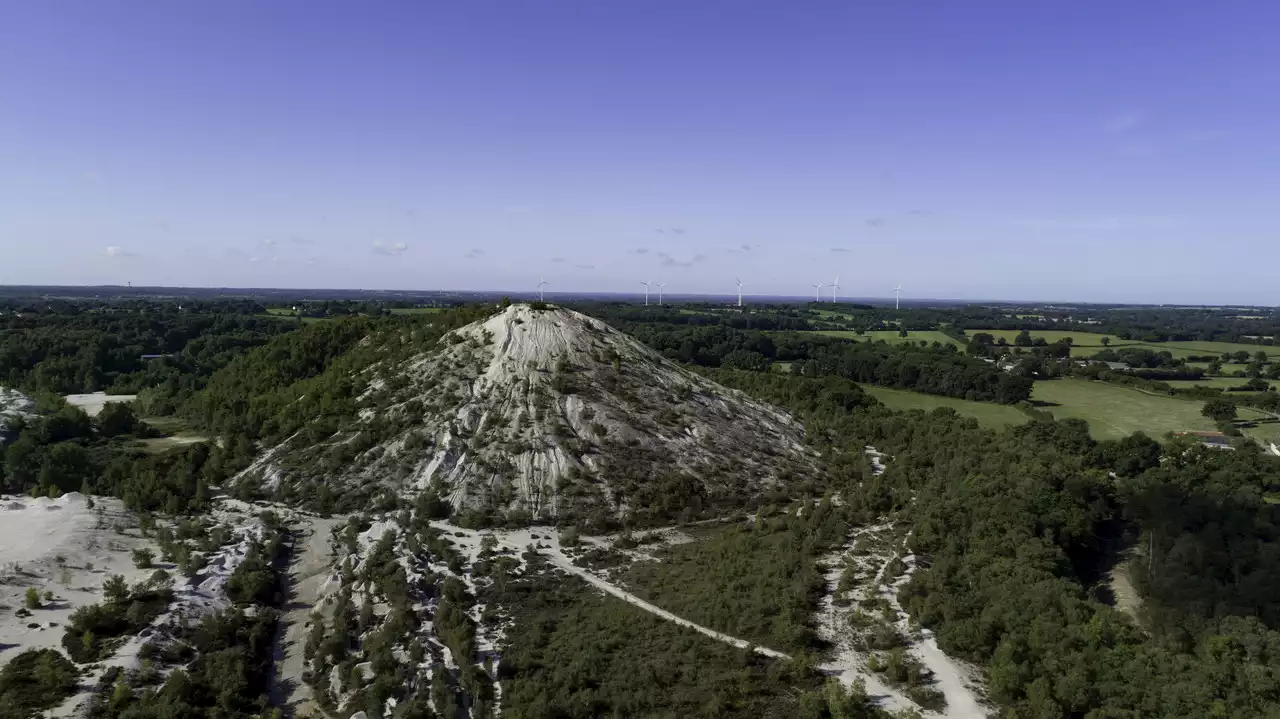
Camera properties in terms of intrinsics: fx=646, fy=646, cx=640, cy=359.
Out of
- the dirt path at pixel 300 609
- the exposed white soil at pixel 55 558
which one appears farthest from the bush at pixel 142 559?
the dirt path at pixel 300 609

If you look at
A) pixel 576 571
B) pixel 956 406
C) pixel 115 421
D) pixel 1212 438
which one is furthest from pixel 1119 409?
pixel 115 421

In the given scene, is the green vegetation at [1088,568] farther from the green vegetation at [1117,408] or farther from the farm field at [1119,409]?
the green vegetation at [1117,408]

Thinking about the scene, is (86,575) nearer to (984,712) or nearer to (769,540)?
(769,540)

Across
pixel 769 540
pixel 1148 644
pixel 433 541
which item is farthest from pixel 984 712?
pixel 433 541

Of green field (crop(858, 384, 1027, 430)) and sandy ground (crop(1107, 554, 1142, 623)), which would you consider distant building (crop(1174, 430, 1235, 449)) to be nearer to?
green field (crop(858, 384, 1027, 430))

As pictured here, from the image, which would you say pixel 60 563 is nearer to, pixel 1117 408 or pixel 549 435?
pixel 549 435

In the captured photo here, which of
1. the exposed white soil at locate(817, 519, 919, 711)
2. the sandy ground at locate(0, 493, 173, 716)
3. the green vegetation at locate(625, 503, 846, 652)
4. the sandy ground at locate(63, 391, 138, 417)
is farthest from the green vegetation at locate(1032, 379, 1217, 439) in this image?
the sandy ground at locate(63, 391, 138, 417)
